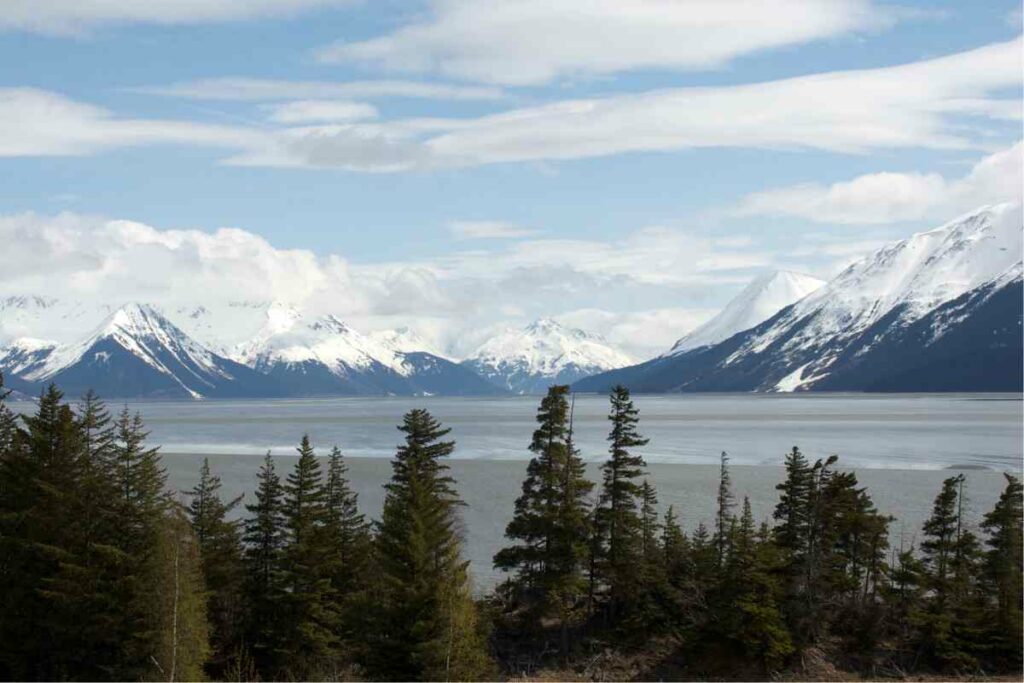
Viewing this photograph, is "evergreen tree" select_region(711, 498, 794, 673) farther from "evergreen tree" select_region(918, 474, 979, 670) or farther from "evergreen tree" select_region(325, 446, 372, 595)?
"evergreen tree" select_region(325, 446, 372, 595)

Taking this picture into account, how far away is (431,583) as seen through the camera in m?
44.8

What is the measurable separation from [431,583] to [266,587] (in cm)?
1167

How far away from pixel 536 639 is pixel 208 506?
1862 cm

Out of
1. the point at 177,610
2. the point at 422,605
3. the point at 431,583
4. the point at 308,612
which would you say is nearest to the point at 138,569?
the point at 177,610

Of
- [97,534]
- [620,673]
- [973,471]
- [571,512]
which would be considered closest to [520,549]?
[571,512]

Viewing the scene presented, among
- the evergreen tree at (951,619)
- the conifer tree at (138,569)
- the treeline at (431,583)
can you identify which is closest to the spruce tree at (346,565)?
the treeline at (431,583)

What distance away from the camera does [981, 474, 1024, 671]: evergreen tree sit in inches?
2014

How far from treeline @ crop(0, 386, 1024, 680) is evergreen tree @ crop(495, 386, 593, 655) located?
4.6 inches

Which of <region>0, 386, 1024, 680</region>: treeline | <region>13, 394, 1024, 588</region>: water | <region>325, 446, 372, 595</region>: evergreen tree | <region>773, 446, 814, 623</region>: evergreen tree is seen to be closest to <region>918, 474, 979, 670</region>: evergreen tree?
<region>0, 386, 1024, 680</region>: treeline

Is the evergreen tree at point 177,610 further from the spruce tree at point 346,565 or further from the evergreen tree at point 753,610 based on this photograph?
the evergreen tree at point 753,610

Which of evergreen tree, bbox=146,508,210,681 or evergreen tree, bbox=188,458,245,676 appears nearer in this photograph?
evergreen tree, bbox=146,508,210,681

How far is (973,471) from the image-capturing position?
116 metres

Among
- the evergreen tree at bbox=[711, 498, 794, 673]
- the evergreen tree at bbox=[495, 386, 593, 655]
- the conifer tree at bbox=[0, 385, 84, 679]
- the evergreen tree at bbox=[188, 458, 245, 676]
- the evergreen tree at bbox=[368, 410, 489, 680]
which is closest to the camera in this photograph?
the evergreen tree at bbox=[368, 410, 489, 680]

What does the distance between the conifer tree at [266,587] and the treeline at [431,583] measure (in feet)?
0.36
